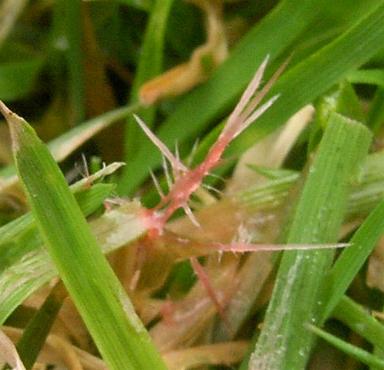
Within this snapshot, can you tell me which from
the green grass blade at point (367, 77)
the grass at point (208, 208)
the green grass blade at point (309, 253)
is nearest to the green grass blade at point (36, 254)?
the grass at point (208, 208)

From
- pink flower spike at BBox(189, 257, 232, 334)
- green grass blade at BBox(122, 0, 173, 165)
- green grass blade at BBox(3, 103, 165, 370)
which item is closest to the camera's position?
green grass blade at BBox(3, 103, 165, 370)

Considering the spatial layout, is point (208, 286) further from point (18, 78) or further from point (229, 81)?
point (18, 78)

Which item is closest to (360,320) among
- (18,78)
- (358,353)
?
(358,353)

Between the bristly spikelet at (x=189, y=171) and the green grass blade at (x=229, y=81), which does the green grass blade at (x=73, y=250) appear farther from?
the green grass blade at (x=229, y=81)

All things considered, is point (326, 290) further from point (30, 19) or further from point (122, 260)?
point (30, 19)

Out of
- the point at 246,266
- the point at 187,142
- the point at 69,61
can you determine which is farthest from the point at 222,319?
the point at 69,61

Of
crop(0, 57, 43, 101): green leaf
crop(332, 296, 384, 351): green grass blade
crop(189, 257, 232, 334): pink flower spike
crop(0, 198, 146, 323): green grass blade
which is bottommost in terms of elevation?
crop(332, 296, 384, 351): green grass blade

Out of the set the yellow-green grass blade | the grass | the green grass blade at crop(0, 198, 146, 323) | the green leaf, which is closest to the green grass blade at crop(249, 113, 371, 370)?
the grass

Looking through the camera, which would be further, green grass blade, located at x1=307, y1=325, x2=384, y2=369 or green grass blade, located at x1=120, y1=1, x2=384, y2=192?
green grass blade, located at x1=120, y1=1, x2=384, y2=192

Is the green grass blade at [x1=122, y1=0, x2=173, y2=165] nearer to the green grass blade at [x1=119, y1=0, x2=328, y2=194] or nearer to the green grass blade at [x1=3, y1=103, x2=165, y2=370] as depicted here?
the green grass blade at [x1=119, y1=0, x2=328, y2=194]
